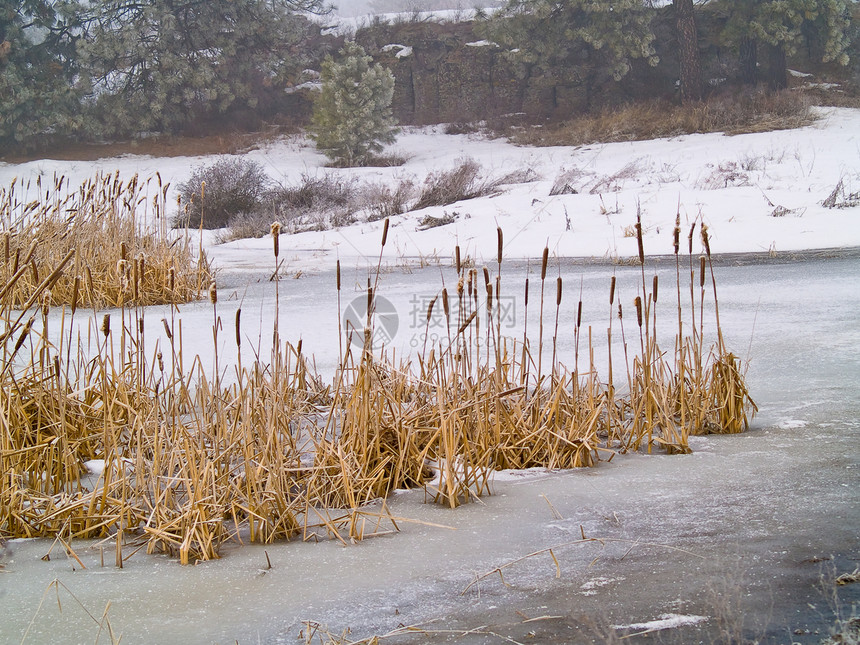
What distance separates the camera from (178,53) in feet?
62.7

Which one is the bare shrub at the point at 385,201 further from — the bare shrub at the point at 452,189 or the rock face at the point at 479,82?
the rock face at the point at 479,82

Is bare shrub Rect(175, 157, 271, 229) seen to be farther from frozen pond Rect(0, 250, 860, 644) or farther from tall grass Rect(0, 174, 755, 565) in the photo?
frozen pond Rect(0, 250, 860, 644)

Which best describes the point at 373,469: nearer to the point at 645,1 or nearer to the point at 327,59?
the point at 327,59

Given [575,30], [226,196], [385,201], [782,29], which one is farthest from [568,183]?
[782,29]

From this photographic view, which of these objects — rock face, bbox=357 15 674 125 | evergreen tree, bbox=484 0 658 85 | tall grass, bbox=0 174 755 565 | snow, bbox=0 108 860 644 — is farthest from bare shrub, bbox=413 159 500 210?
rock face, bbox=357 15 674 125

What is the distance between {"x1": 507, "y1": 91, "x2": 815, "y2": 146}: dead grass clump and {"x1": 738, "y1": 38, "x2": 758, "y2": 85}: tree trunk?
0.68 meters

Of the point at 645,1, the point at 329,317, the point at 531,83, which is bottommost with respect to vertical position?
the point at 329,317

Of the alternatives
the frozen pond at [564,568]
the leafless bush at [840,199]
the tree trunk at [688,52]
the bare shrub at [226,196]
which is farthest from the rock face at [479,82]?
the frozen pond at [564,568]

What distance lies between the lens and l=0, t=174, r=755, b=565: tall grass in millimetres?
1912

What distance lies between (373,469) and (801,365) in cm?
179

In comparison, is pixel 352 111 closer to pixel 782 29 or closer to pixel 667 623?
pixel 782 29

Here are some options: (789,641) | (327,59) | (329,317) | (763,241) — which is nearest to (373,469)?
(789,641)

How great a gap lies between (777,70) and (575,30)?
4.58m

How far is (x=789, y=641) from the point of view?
Result: 1.27m
